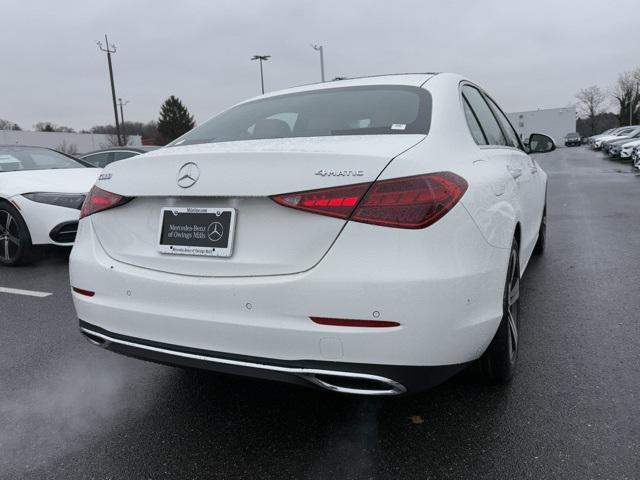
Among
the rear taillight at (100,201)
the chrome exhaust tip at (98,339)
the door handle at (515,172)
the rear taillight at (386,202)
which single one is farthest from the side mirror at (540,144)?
the chrome exhaust tip at (98,339)

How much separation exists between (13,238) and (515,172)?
489 cm

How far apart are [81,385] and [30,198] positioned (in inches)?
126

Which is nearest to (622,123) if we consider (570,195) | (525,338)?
(570,195)

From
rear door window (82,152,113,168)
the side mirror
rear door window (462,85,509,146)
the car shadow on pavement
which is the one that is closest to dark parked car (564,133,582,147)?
rear door window (82,152,113,168)

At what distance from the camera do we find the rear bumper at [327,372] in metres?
1.81

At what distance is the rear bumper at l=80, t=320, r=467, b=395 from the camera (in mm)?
1812

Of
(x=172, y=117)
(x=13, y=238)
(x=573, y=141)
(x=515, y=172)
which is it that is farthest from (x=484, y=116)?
(x=172, y=117)

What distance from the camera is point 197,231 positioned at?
202 cm

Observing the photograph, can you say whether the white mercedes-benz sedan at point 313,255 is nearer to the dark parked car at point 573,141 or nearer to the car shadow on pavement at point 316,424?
the car shadow on pavement at point 316,424

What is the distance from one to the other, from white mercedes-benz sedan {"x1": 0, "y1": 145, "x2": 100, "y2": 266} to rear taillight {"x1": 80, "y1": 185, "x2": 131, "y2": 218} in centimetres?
317

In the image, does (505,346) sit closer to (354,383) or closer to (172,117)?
(354,383)

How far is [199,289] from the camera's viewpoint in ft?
6.48

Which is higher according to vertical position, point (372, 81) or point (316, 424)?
point (372, 81)

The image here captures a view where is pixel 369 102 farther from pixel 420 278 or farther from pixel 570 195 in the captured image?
pixel 570 195
